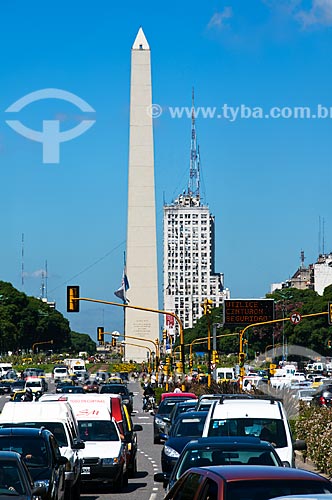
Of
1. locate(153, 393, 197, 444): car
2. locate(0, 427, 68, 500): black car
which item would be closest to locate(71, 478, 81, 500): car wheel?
locate(0, 427, 68, 500): black car

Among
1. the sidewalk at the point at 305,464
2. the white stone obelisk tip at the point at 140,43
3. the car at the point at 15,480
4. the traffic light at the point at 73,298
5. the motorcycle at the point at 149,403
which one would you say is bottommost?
the sidewalk at the point at 305,464

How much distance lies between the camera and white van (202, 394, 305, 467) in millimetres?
17922

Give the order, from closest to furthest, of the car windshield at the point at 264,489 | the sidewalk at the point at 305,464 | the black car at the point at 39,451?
the car windshield at the point at 264,489 → the black car at the point at 39,451 → the sidewalk at the point at 305,464

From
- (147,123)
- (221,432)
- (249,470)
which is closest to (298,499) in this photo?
(249,470)

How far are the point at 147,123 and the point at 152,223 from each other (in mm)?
9157

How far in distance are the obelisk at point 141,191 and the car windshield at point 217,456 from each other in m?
87.6

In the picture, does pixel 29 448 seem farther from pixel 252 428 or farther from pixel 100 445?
pixel 100 445

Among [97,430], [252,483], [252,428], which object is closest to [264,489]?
[252,483]

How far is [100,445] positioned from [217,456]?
27.4 feet

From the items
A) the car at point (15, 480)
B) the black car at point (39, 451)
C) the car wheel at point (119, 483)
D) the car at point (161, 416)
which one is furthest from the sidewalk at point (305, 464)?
the car at point (15, 480)

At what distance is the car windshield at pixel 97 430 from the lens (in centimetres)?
2223

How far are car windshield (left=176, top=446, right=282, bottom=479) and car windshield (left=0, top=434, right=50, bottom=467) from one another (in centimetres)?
292

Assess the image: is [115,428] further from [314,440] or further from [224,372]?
[224,372]

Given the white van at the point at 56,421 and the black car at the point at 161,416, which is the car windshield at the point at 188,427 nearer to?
the white van at the point at 56,421
